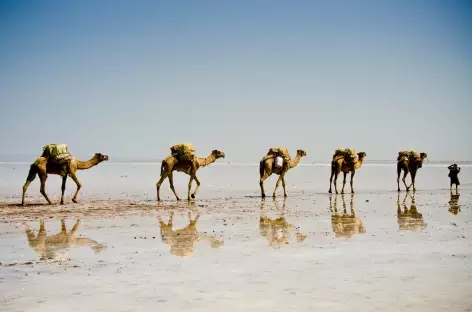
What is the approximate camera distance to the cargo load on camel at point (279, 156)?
73.4 feet

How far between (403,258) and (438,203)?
1149 centimetres

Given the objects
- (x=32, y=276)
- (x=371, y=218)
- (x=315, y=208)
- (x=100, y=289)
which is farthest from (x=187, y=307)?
(x=315, y=208)

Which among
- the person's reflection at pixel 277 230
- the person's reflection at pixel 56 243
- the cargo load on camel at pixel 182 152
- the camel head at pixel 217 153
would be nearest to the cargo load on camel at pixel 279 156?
the camel head at pixel 217 153

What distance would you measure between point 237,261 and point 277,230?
375cm

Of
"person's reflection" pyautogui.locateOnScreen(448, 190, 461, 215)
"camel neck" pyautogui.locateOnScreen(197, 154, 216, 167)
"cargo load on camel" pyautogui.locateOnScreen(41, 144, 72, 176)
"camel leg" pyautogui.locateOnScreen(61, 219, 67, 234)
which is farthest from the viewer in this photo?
"camel neck" pyautogui.locateOnScreen(197, 154, 216, 167)

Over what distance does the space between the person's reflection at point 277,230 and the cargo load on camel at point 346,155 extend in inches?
407

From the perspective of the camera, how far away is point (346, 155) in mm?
25391

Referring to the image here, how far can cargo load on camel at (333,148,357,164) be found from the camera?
25.3 metres

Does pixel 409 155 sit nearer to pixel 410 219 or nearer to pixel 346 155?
pixel 346 155

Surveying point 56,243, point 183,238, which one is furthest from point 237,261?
point 56,243

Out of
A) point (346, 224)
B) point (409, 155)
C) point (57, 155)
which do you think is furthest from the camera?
point (409, 155)

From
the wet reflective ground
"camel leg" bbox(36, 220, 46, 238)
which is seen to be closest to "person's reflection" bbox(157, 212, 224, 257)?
the wet reflective ground

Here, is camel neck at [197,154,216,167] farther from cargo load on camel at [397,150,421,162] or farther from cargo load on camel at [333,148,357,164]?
cargo load on camel at [397,150,421,162]

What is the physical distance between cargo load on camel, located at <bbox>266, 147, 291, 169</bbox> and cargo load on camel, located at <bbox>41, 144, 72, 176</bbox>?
27.1 feet
